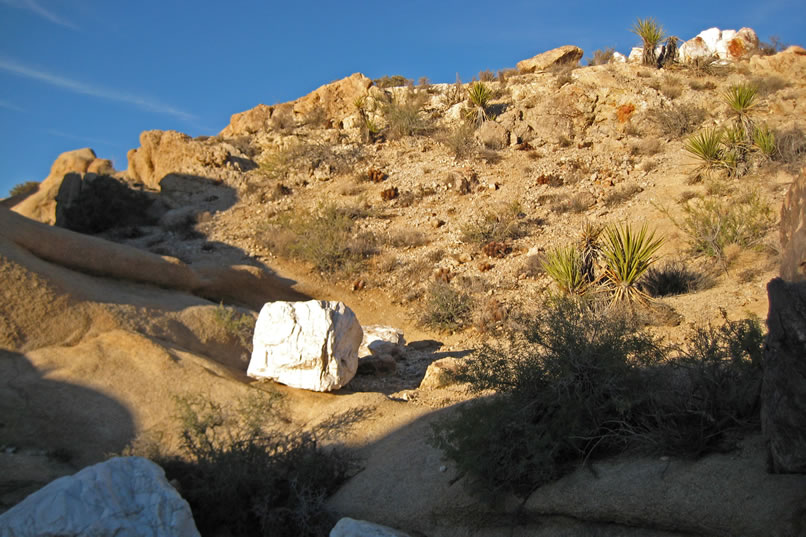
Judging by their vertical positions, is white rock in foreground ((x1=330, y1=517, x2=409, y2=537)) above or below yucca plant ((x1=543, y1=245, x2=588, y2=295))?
below

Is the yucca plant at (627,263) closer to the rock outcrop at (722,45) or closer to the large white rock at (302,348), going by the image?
the large white rock at (302,348)

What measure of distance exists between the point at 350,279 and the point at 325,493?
354 inches

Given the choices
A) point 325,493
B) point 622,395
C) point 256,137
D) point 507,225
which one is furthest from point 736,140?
point 256,137

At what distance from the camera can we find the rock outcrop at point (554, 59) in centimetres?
2480

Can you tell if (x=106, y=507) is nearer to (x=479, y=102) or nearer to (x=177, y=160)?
(x=177, y=160)

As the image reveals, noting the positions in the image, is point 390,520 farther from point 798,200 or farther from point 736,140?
point 736,140

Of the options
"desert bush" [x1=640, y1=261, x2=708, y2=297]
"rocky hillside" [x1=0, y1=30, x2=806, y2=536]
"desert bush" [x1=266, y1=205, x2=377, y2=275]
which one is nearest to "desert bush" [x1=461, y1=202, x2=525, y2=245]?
"rocky hillside" [x1=0, y1=30, x2=806, y2=536]

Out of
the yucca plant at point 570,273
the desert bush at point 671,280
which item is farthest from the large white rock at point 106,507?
the desert bush at point 671,280

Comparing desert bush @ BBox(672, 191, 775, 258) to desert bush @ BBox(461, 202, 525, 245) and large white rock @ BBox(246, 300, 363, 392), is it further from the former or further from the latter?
large white rock @ BBox(246, 300, 363, 392)

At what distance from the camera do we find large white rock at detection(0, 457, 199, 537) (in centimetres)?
358

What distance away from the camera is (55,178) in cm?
2305

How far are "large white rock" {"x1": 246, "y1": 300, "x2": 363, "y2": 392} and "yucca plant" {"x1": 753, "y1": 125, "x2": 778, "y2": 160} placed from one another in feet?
37.8

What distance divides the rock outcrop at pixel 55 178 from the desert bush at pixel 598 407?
66.1 ft

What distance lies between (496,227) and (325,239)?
4.27 m
